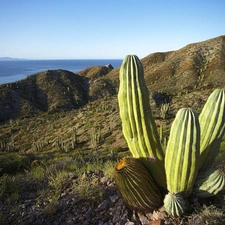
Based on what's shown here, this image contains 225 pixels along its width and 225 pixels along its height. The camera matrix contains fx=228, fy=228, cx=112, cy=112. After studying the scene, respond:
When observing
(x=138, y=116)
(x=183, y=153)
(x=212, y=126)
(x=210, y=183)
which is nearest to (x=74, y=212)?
(x=138, y=116)

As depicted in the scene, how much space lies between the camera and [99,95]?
4597 centimetres

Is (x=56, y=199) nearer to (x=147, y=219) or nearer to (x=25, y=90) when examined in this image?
(x=147, y=219)

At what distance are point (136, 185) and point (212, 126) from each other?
146 cm

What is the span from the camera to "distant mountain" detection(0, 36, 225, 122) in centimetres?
3469

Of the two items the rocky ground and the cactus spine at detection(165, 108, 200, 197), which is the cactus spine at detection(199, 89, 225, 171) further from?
the rocky ground

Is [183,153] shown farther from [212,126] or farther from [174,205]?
[212,126]

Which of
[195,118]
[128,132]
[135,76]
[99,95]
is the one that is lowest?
[99,95]

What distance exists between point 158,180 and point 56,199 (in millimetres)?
1710

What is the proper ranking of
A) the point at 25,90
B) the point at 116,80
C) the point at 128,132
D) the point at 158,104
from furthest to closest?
the point at 116,80 → the point at 25,90 → the point at 158,104 → the point at 128,132

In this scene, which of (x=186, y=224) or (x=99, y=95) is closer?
(x=186, y=224)

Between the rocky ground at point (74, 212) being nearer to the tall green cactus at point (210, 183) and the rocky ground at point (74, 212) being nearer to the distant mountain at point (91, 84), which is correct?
the tall green cactus at point (210, 183)

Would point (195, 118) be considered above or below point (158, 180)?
above

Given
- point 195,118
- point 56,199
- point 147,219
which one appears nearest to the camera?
point 195,118

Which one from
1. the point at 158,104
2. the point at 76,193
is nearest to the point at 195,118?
the point at 76,193
